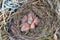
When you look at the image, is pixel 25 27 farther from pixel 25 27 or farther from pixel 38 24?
pixel 38 24

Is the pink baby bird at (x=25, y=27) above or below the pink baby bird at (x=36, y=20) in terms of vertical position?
below

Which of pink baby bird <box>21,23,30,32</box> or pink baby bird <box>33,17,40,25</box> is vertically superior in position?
pink baby bird <box>33,17,40,25</box>

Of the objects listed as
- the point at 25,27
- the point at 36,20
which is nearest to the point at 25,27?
the point at 25,27

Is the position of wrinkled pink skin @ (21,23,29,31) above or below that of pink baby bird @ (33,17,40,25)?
below

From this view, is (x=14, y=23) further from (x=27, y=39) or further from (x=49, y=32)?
(x=49, y=32)
